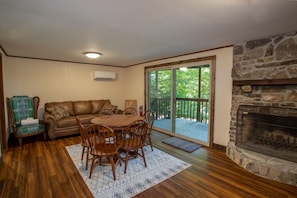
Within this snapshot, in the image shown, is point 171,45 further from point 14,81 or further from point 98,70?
point 14,81

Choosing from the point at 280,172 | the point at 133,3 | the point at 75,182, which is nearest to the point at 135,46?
the point at 133,3

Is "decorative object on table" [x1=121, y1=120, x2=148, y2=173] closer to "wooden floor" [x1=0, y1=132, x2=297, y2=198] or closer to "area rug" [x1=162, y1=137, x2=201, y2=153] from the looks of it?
"wooden floor" [x1=0, y1=132, x2=297, y2=198]

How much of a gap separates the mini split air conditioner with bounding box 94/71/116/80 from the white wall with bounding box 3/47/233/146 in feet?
0.68

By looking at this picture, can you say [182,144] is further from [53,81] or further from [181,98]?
[53,81]

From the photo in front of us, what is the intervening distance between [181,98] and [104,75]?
2842 millimetres

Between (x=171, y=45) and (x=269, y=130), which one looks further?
(x=171, y=45)

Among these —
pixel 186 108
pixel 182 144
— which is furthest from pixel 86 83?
pixel 182 144

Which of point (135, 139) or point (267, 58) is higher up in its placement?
point (267, 58)

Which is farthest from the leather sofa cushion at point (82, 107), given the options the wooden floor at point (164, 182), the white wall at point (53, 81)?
the wooden floor at point (164, 182)

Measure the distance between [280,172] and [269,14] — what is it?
2188mm

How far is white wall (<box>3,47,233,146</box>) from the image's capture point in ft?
11.0

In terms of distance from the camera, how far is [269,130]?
275cm

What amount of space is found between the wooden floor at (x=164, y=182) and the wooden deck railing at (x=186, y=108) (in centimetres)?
201

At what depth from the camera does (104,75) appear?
5.65 meters
